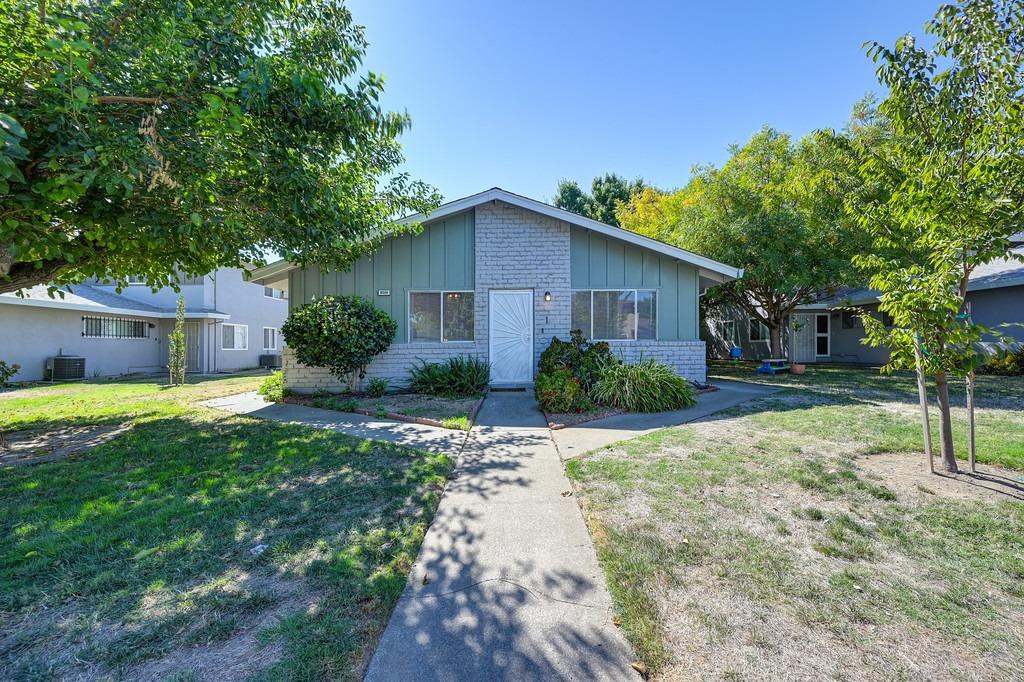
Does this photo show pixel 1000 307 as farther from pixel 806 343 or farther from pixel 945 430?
pixel 945 430

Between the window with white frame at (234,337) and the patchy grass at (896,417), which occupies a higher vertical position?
the window with white frame at (234,337)

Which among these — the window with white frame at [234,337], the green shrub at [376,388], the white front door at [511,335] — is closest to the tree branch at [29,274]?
the green shrub at [376,388]

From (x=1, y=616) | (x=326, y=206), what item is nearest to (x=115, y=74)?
(x=326, y=206)

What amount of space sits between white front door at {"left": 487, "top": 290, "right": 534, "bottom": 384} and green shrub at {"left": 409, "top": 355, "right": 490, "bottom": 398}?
1.55 ft

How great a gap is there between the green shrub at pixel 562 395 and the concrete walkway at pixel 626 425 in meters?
0.60

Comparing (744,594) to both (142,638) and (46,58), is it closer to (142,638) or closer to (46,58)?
(142,638)

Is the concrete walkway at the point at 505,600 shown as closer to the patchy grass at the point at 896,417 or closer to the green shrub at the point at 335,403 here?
the patchy grass at the point at 896,417

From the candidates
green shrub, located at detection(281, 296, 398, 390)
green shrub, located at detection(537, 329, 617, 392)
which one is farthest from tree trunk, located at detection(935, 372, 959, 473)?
green shrub, located at detection(281, 296, 398, 390)

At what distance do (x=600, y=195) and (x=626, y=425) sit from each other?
24.0 m

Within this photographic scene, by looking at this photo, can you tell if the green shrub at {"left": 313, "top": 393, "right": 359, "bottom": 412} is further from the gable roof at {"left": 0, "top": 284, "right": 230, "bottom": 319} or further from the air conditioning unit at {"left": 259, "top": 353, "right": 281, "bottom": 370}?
the air conditioning unit at {"left": 259, "top": 353, "right": 281, "bottom": 370}

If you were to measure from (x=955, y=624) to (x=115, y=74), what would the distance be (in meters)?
7.99

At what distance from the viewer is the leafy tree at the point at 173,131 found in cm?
380

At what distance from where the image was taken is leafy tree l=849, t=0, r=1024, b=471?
354 centimetres

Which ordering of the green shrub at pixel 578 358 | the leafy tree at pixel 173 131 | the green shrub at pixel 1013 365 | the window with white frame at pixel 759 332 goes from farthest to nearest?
the window with white frame at pixel 759 332 < the green shrub at pixel 1013 365 < the green shrub at pixel 578 358 < the leafy tree at pixel 173 131
